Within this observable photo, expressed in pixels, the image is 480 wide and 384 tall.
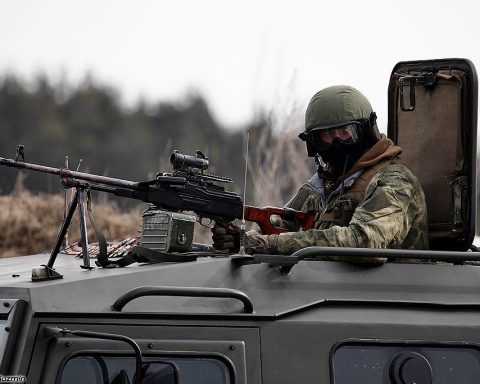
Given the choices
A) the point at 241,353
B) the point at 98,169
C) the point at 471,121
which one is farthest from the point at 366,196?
the point at 98,169

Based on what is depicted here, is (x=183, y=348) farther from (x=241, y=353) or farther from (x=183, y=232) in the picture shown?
(x=183, y=232)

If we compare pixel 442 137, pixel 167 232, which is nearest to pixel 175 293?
pixel 167 232

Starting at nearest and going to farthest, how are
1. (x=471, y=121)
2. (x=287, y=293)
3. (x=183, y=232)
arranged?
(x=287, y=293) < (x=183, y=232) < (x=471, y=121)

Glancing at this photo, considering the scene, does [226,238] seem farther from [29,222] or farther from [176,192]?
[29,222]

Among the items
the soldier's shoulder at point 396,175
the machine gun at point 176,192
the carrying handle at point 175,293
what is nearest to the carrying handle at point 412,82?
the soldier's shoulder at point 396,175

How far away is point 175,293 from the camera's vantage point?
187 inches

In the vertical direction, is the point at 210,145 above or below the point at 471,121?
→ above

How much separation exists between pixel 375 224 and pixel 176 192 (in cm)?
96

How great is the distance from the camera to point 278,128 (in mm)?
10492

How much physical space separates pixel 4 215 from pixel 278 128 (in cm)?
235

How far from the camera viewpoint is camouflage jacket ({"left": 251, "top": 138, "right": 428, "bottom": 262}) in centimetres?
580

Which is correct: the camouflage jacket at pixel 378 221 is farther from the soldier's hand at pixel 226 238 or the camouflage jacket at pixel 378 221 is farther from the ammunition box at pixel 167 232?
the ammunition box at pixel 167 232

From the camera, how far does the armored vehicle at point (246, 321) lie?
464 centimetres

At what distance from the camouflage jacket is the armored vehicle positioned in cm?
40
